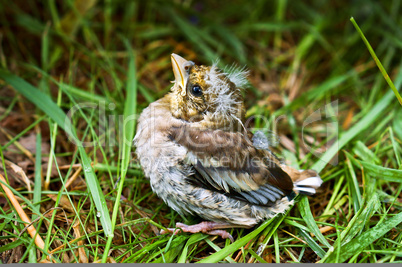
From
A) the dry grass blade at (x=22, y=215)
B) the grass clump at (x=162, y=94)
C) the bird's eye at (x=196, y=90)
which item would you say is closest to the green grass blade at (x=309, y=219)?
the grass clump at (x=162, y=94)

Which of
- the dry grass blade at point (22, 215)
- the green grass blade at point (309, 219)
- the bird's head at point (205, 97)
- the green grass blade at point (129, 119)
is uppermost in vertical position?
the bird's head at point (205, 97)

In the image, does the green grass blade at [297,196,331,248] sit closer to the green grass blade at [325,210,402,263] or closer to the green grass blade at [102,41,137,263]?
the green grass blade at [325,210,402,263]

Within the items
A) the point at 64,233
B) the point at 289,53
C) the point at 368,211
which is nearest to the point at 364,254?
the point at 368,211

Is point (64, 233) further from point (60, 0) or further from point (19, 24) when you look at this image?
point (60, 0)

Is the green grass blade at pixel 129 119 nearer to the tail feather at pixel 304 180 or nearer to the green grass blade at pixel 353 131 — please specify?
the tail feather at pixel 304 180

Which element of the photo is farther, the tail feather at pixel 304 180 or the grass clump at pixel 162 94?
the tail feather at pixel 304 180

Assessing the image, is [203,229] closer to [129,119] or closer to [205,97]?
[205,97]

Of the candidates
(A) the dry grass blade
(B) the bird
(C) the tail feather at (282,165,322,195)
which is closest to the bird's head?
(B) the bird

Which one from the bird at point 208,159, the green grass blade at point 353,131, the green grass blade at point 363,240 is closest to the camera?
the green grass blade at point 363,240
